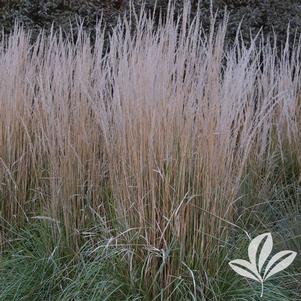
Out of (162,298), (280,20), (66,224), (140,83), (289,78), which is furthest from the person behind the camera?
(280,20)

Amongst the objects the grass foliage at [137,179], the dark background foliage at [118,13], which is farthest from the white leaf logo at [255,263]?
the dark background foliage at [118,13]

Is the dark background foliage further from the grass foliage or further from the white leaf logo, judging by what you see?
the white leaf logo

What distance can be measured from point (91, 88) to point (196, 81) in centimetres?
58

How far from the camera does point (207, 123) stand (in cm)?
225

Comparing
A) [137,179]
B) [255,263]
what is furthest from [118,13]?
[255,263]

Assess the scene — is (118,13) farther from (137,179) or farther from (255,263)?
(255,263)

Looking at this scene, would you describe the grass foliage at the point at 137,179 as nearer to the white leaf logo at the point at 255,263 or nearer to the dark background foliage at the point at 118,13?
the white leaf logo at the point at 255,263

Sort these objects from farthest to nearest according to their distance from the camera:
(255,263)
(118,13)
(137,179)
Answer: (118,13), (137,179), (255,263)

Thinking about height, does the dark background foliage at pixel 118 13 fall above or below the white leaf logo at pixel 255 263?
above

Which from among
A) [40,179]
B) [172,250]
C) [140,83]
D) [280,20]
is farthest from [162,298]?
[280,20]

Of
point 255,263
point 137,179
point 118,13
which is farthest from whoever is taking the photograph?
point 118,13

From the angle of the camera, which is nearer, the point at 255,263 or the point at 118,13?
the point at 255,263

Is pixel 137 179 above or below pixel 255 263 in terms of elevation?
above

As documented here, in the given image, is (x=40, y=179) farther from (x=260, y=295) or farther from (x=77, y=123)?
(x=260, y=295)
